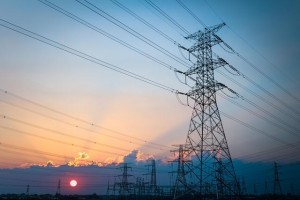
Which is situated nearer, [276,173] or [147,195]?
[276,173]

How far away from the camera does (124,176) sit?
71.0 metres

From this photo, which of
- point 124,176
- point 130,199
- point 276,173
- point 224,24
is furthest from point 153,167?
point 224,24

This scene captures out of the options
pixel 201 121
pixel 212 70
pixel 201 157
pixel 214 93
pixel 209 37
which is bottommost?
pixel 201 157

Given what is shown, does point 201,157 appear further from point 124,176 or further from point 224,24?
point 124,176

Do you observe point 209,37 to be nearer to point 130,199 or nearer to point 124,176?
point 124,176

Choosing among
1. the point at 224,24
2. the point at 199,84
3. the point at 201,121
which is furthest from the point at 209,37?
the point at 201,121

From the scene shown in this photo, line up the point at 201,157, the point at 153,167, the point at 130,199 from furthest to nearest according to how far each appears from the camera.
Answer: the point at 130,199 → the point at 153,167 → the point at 201,157

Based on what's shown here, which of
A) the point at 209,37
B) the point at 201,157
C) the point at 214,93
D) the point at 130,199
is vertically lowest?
the point at 130,199

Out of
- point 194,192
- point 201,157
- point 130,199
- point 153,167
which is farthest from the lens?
point 130,199

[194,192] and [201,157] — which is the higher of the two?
[201,157]

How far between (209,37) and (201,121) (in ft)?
26.6

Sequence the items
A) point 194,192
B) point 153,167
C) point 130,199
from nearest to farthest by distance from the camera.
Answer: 1. point 194,192
2. point 153,167
3. point 130,199

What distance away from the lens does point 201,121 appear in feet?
87.0

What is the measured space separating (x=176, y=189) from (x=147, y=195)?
55.2 metres
